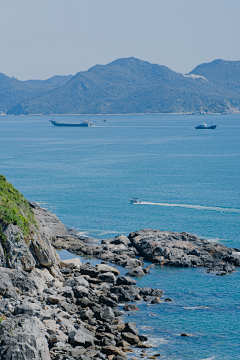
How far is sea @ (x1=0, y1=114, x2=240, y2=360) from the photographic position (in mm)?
29797

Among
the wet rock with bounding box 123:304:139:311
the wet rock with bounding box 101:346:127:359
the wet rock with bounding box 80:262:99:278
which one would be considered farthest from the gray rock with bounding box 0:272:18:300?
the wet rock with bounding box 80:262:99:278

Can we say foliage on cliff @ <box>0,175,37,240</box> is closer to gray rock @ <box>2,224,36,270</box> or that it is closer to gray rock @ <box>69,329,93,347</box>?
gray rock @ <box>2,224,36,270</box>

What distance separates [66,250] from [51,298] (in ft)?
56.5

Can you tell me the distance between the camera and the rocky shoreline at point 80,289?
2433cm

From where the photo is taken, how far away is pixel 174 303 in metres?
33.7

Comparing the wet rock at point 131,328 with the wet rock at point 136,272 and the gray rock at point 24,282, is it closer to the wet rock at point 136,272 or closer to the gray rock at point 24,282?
the gray rock at point 24,282

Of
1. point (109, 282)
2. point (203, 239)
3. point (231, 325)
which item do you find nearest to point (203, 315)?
point (231, 325)

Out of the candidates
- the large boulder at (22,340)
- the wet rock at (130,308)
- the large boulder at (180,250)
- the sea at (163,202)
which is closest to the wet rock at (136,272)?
the sea at (163,202)

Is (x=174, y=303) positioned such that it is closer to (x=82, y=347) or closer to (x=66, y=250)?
(x=82, y=347)

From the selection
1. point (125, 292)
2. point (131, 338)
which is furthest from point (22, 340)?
point (125, 292)

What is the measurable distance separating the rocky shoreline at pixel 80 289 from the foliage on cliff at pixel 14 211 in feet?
2.27

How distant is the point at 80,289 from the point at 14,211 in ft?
26.3

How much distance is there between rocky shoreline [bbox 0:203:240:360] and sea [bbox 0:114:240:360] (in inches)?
55.1

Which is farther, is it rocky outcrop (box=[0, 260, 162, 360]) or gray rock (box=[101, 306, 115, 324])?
gray rock (box=[101, 306, 115, 324])
